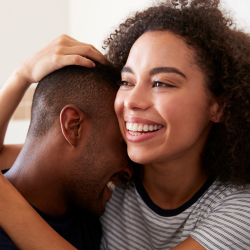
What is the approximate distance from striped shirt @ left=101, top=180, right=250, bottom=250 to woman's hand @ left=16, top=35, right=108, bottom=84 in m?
0.60

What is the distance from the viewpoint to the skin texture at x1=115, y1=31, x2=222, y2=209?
3.43 ft

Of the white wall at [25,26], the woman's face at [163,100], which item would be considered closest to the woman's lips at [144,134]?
the woman's face at [163,100]

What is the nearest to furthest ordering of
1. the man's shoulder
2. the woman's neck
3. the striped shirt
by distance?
the man's shoulder < the striped shirt < the woman's neck

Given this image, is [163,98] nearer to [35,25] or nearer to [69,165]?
[69,165]

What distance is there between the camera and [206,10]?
48.7 inches

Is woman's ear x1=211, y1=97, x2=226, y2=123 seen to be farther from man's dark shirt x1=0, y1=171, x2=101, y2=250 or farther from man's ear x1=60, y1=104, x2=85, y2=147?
man's dark shirt x1=0, y1=171, x2=101, y2=250

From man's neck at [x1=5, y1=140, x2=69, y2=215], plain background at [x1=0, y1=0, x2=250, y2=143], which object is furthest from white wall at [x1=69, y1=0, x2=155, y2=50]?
man's neck at [x1=5, y1=140, x2=69, y2=215]

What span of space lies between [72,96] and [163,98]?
366 mm

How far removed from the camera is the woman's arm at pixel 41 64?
120cm

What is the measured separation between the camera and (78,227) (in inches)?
51.3

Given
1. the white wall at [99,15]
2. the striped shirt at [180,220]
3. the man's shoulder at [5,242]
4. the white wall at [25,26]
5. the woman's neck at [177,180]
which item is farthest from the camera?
the white wall at [25,26]

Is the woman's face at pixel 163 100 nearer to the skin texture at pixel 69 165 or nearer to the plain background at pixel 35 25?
the skin texture at pixel 69 165

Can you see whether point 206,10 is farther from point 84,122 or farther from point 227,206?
point 227,206

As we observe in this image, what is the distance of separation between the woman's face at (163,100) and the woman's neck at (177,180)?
14cm
